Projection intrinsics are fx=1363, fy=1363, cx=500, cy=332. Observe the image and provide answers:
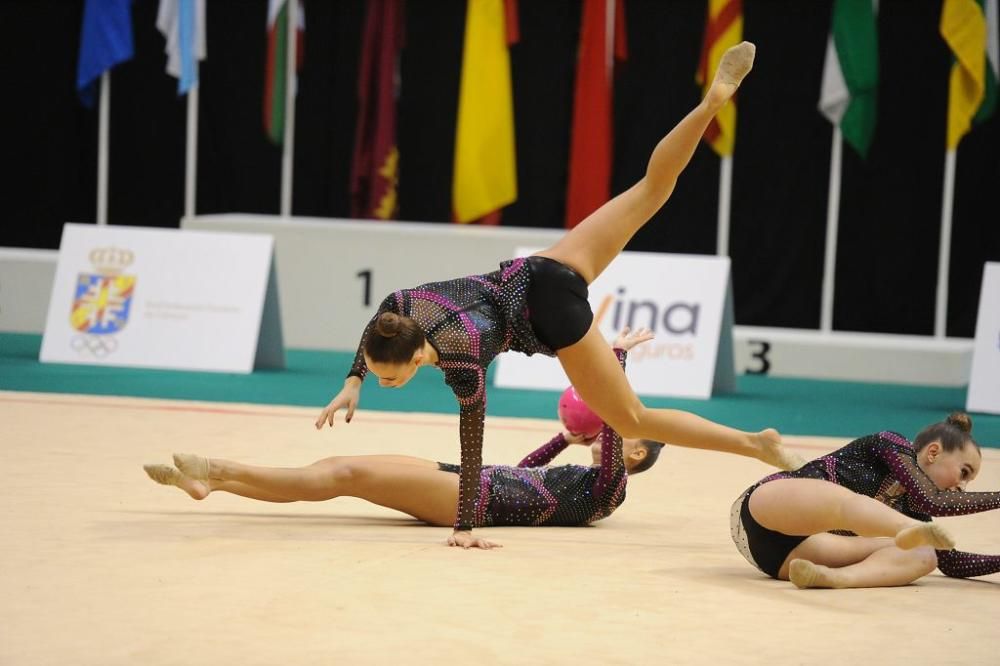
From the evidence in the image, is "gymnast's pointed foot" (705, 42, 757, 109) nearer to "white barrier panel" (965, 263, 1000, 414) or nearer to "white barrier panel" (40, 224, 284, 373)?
"white barrier panel" (965, 263, 1000, 414)

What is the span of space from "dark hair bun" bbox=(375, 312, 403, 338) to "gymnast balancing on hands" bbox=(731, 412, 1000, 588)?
40.5 inches

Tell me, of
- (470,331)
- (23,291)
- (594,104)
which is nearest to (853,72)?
(594,104)

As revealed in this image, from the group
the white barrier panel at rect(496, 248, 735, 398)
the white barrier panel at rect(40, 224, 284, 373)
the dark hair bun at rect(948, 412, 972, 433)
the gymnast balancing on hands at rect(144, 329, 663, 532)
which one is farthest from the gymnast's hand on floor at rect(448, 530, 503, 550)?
the white barrier panel at rect(40, 224, 284, 373)

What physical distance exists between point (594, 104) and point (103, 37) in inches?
147

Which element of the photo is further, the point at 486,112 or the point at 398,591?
the point at 486,112

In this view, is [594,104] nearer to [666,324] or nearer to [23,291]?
[666,324]

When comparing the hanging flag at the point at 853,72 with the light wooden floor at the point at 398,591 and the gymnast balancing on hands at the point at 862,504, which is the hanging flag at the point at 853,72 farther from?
the gymnast balancing on hands at the point at 862,504

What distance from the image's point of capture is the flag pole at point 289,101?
33.7ft

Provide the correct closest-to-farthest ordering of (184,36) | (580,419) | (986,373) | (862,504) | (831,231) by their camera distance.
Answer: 1. (862,504)
2. (580,419)
3. (986,373)
4. (831,231)
5. (184,36)

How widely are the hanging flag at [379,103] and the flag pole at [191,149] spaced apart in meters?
1.25

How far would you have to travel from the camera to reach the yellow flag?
29.5ft

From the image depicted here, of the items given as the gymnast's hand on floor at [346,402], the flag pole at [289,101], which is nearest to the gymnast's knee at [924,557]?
the gymnast's hand on floor at [346,402]

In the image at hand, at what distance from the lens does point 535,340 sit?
4.00 m

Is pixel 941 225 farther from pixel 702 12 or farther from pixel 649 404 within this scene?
pixel 649 404
